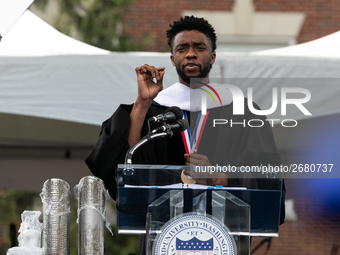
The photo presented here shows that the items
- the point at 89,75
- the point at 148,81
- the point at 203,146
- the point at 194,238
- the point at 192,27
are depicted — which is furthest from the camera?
the point at 89,75

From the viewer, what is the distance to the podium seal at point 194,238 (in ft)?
6.44

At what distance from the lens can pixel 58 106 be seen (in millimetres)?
3656

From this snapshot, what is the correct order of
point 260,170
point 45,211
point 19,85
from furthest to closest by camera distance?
1. point 19,85
2. point 45,211
3. point 260,170

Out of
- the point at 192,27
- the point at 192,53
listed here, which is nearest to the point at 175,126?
the point at 192,53

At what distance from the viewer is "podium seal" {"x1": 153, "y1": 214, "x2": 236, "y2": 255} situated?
6.44 feet

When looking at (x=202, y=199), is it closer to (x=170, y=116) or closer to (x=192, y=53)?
(x=170, y=116)

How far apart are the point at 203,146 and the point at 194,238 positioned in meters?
0.86

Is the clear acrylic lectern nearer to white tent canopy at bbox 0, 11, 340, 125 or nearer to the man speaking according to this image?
the man speaking

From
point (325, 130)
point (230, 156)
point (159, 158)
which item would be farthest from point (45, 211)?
point (325, 130)

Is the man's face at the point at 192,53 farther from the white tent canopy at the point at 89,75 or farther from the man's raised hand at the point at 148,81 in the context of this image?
the white tent canopy at the point at 89,75

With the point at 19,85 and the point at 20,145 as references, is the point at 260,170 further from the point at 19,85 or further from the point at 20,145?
the point at 20,145

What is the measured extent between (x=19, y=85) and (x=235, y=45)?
20.1ft

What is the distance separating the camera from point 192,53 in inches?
111

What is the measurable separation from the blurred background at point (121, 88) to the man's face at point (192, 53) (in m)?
0.83
